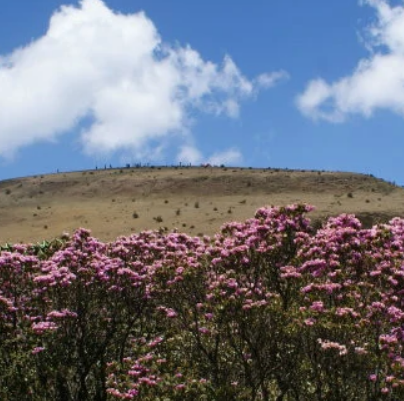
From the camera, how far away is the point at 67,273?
13523 mm

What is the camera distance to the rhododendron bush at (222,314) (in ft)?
37.9

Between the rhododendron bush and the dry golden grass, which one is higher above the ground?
the dry golden grass

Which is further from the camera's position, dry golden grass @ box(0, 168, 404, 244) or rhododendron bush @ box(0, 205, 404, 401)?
dry golden grass @ box(0, 168, 404, 244)

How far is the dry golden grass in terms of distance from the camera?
60.2m

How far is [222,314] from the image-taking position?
12.2m

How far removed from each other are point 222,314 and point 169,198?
6498 cm

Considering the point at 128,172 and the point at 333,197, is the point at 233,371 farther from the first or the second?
the point at 128,172

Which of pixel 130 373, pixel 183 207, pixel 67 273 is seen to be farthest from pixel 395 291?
pixel 183 207

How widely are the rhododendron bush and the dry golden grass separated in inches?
1542

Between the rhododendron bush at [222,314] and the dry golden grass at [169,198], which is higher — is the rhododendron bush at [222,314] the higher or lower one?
the lower one

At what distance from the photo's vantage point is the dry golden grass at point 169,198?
60.2 m

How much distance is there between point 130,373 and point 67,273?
2730mm

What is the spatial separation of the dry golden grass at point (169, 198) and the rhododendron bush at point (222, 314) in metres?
39.2

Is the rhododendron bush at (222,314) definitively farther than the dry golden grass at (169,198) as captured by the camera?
No
